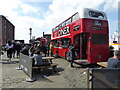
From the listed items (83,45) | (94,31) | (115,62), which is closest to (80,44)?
(83,45)

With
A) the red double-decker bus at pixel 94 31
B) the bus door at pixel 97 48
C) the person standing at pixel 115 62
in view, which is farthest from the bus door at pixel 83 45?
the person standing at pixel 115 62

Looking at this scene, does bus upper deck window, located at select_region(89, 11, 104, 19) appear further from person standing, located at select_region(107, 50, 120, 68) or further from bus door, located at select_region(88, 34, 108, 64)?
person standing, located at select_region(107, 50, 120, 68)

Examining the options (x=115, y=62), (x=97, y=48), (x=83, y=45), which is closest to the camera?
(x=115, y=62)

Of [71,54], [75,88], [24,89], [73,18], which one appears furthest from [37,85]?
[73,18]

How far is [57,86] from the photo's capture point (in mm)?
5199

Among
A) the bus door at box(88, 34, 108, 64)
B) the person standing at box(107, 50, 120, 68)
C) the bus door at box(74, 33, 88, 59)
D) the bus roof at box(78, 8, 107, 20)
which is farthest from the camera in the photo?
the bus door at box(74, 33, 88, 59)

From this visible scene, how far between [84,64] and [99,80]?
5.42m

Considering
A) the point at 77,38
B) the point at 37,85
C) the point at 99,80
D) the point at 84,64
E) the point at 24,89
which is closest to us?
the point at 99,80

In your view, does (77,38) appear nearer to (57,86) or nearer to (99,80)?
(57,86)

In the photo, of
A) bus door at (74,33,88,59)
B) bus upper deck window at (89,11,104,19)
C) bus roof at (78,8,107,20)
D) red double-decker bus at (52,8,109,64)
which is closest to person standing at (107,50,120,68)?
red double-decker bus at (52,8,109,64)

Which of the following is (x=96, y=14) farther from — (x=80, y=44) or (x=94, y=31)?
(x=80, y=44)

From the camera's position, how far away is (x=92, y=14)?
31.7 feet

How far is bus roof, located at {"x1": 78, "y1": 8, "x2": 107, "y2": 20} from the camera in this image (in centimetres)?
935

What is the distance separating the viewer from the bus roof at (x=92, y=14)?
935 centimetres
